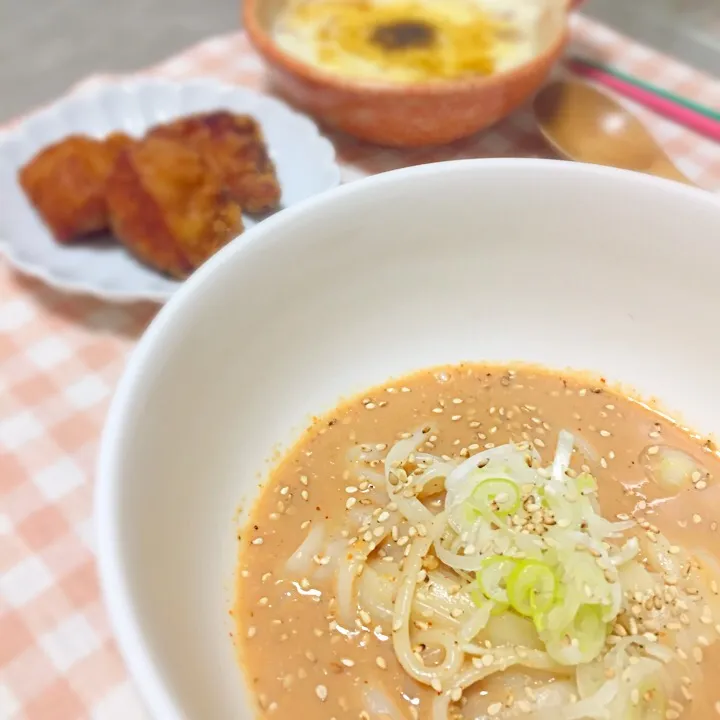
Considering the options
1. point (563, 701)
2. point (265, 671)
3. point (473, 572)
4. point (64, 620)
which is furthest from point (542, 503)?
point (64, 620)

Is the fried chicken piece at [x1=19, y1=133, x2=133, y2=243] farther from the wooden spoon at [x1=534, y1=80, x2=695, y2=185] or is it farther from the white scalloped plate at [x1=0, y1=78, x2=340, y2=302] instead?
the wooden spoon at [x1=534, y1=80, x2=695, y2=185]

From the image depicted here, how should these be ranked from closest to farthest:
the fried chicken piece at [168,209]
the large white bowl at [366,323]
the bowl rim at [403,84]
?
the large white bowl at [366,323] < the fried chicken piece at [168,209] < the bowl rim at [403,84]

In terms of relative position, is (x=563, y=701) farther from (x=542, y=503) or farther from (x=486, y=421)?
(x=486, y=421)

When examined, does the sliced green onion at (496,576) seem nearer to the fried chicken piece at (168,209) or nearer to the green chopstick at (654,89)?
the fried chicken piece at (168,209)

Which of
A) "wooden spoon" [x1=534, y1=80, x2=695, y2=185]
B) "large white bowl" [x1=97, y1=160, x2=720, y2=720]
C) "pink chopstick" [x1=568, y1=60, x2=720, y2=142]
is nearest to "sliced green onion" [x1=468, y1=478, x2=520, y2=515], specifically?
"large white bowl" [x1=97, y1=160, x2=720, y2=720]

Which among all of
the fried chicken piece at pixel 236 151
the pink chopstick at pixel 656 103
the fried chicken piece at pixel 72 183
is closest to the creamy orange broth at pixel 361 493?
the fried chicken piece at pixel 236 151

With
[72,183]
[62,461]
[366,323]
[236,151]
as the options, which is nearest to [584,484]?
[366,323]
